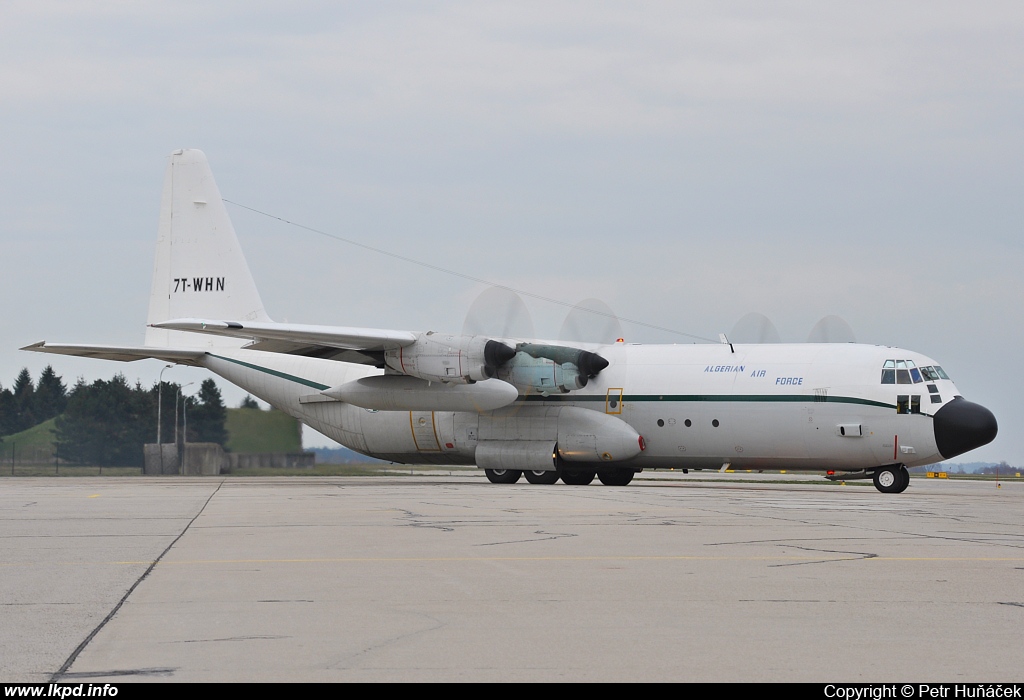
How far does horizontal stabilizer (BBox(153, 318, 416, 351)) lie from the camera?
25547mm

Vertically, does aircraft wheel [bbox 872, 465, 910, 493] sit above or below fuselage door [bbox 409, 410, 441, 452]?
below

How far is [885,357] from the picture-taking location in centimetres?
2567

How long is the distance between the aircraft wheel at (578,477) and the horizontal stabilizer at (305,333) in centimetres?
643

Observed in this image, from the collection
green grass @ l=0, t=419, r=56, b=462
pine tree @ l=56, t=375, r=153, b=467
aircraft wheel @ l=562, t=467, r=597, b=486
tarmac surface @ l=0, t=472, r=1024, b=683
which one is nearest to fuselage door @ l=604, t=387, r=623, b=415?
aircraft wheel @ l=562, t=467, r=597, b=486

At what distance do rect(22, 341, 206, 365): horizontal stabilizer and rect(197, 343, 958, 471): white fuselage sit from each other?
4.56m

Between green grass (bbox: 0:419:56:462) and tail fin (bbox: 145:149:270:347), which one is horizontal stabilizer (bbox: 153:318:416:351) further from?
green grass (bbox: 0:419:56:462)

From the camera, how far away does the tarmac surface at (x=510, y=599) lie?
536 centimetres

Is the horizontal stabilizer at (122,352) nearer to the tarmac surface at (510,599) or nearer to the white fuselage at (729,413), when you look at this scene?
the white fuselage at (729,413)

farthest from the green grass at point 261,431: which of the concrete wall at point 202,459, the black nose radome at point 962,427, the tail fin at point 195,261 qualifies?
the black nose radome at point 962,427

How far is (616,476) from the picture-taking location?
3028 cm

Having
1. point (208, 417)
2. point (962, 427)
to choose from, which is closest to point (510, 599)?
point (962, 427)
